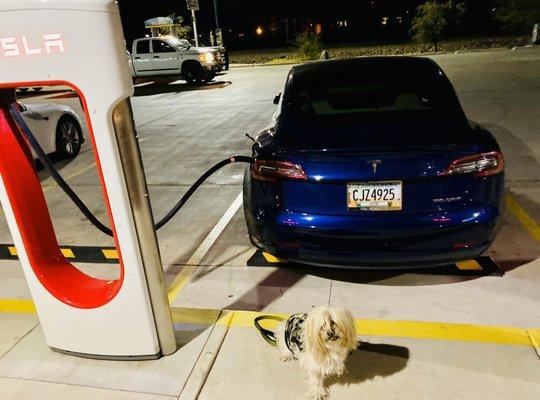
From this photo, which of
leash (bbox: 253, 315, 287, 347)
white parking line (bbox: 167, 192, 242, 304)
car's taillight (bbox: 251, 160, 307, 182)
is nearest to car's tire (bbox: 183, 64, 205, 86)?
white parking line (bbox: 167, 192, 242, 304)

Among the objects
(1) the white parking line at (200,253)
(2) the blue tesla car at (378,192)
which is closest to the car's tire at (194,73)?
(1) the white parking line at (200,253)

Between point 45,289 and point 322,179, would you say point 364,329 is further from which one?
point 45,289

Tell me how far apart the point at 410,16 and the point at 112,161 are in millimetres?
47167

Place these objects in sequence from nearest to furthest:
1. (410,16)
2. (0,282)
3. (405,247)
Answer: (405,247)
(0,282)
(410,16)

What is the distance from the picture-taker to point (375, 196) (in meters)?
2.93

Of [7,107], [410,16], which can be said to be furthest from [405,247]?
[410,16]

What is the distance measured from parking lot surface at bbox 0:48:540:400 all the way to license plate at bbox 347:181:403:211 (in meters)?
0.78

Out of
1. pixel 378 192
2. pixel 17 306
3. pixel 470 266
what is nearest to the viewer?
pixel 378 192

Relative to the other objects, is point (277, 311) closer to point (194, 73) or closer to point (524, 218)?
point (524, 218)

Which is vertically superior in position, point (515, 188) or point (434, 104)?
point (434, 104)

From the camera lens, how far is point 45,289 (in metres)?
2.81

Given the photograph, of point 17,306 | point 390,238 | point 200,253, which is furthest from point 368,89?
point 17,306

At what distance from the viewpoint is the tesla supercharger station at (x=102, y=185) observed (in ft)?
6.86

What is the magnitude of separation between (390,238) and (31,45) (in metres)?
2.21
